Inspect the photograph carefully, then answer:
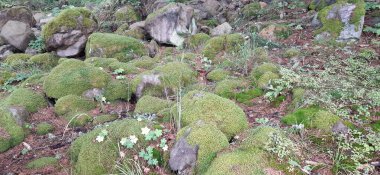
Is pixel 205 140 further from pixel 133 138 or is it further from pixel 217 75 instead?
pixel 217 75

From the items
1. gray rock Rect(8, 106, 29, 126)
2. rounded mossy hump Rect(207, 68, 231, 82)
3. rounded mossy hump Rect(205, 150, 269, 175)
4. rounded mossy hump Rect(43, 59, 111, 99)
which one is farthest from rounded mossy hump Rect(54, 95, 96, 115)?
rounded mossy hump Rect(205, 150, 269, 175)

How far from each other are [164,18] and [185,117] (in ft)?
21.3

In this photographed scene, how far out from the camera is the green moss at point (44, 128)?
509 cm

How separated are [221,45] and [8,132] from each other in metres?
5.23

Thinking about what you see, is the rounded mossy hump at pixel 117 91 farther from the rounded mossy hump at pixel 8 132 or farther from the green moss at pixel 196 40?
the green moss at pixel 196 40

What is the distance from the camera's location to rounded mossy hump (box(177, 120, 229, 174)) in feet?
10.3

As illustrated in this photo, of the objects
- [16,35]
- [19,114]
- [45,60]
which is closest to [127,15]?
[16,35]

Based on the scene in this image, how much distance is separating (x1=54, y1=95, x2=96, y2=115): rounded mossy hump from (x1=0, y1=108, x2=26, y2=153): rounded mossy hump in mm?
779

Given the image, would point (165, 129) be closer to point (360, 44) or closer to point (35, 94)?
point (35, 94)

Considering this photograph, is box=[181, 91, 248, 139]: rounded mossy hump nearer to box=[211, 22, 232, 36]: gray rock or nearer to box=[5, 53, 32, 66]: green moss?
box=[211, 22, 232, 36]: gray rock

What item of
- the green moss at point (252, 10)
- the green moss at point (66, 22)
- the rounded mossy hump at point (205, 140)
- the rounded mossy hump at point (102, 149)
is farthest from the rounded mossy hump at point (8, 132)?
the green moss at point (252, 10)

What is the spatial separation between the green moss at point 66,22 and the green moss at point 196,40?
328 centimetres

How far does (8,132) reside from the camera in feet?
15.8

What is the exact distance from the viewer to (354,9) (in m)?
7.96
